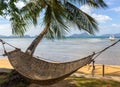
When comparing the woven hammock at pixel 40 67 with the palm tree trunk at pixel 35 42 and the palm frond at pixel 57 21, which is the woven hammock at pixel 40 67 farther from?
the palm frond at pixel 57 21

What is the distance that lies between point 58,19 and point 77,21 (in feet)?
1.89

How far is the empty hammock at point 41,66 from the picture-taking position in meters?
6.20

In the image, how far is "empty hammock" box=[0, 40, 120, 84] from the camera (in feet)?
20.3

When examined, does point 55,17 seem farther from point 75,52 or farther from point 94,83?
point 75,52

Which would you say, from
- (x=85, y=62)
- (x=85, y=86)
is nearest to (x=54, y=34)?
(x=85, y=86)

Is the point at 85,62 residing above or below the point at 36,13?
below

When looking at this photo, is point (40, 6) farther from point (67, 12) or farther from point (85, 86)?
point (85, 86)

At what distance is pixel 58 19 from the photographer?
8.27m

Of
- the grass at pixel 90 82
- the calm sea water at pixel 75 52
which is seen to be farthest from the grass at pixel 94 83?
the calm sea water at pixel 75 52

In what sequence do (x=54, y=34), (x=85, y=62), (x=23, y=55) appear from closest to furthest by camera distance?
(x=85, y=62) < (x=23, y=55) < (x=54, y=34)

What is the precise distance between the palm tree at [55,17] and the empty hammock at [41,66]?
580mm

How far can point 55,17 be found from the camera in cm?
822

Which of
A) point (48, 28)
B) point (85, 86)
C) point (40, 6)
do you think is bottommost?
point (85, 86)

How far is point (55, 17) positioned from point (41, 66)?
1776 millimetres
